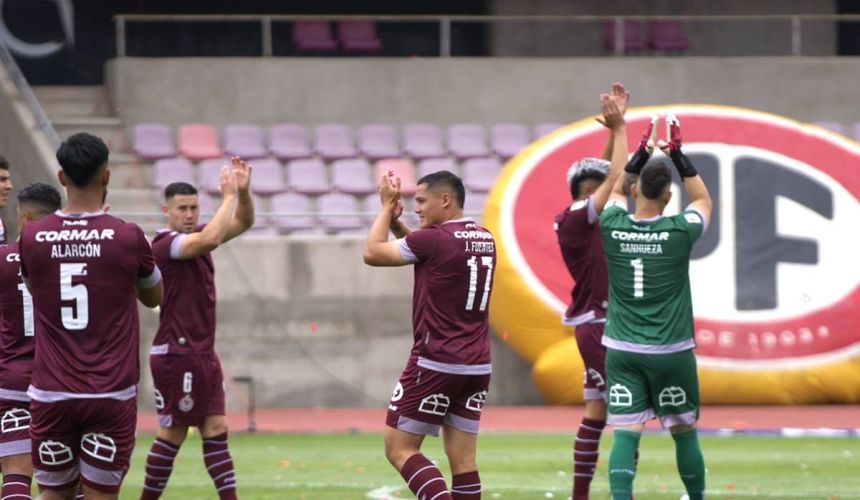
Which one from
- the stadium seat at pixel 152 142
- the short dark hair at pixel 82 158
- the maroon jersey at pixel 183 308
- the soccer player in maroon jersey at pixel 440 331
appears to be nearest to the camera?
the short dark hair at pixel 82 158

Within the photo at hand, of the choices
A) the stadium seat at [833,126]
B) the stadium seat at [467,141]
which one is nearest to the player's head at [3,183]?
the stadium seat at [467,141]

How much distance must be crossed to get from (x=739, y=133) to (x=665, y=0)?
8560 millimetres

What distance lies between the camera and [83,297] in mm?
7156

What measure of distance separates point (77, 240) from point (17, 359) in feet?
5.73

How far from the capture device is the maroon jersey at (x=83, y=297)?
715 centimetres

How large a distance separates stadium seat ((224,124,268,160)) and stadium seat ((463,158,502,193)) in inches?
119

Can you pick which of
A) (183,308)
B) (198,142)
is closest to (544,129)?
(198,142)

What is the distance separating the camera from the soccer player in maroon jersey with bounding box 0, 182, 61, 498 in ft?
27.9

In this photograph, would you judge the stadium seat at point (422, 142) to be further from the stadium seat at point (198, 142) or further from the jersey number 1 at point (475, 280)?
the jersey number 1 at point (475, 280)

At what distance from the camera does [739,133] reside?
1944cm

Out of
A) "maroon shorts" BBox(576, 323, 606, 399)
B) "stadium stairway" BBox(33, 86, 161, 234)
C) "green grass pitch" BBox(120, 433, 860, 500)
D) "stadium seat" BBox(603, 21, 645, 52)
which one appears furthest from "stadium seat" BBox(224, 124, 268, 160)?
"maroon shorts" BBox(576, 323, 606, 399)

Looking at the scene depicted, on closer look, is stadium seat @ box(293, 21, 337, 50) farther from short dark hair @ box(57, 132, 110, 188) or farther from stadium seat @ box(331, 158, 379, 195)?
short dark hair @ box(57, 132, 110, 188)

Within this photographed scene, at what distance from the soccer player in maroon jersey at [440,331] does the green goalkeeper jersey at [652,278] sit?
92cm

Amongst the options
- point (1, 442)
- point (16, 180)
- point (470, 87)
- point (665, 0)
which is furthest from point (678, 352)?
point (665, 0)
